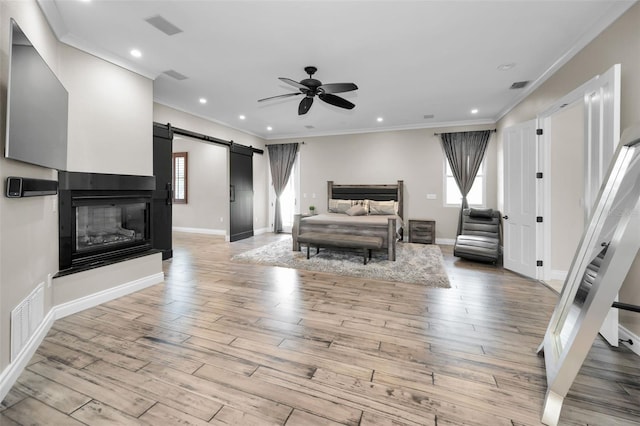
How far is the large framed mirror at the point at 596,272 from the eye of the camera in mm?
1380

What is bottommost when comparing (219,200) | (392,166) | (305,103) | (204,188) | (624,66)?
(219,200)

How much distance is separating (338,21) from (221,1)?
111 cm

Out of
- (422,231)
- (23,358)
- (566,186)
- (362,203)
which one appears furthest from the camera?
(362,203)

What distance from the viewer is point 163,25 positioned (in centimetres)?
282

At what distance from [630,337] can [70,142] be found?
548 centimetres

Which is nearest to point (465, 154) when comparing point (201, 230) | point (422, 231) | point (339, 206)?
point (422, 231)

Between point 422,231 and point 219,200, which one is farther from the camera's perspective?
point 219,200

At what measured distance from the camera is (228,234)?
6.95 meters

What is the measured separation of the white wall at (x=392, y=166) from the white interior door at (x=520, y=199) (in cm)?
201

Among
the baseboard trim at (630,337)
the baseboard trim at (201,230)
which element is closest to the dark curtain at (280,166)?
the baseboard trim at (201,230)

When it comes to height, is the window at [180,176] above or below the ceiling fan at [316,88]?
below

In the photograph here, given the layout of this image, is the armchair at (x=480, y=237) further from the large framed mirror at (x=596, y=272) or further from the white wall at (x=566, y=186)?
the large framed mirror at (x=596, y=272)

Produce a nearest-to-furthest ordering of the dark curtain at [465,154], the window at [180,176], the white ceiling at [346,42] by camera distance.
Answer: the white ceiling at [346,42] < the dark curtain at [465,154] < the window at [180,176]

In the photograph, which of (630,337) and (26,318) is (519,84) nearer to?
(630,337)
